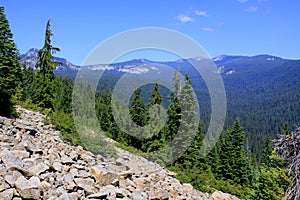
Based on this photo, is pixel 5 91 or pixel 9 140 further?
pixel 5 91

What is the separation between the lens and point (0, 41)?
75.4ft

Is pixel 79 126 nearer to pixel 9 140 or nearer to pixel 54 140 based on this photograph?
pixel 54 140

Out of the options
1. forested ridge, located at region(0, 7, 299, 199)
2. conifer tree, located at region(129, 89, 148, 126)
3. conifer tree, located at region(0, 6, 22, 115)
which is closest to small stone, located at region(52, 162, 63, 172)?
forested ridge, located at region(0, 7, 299, 199)

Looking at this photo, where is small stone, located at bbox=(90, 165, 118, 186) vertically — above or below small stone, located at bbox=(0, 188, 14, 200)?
below

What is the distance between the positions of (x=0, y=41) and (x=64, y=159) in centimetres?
1392

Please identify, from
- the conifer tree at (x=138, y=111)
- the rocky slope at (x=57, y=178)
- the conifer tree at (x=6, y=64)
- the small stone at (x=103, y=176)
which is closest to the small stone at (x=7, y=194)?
the rocky slope at (x=57, y=178)

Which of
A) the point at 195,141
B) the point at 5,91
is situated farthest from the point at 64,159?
the point at 195,141

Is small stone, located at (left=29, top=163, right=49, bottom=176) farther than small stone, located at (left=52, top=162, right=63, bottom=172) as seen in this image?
No

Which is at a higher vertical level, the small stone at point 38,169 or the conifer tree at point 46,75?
the conifer tree at point 46,75

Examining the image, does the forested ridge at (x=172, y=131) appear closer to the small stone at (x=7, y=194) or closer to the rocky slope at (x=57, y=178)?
the rocky slope at (x=57, y=178)

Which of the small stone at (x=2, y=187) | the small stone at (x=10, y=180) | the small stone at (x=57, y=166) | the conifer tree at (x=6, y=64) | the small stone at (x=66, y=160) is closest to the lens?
the small stone at (x=2, y=187)

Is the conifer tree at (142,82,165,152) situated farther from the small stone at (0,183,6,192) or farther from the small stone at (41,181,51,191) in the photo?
the small stone at (0,183,6,192)

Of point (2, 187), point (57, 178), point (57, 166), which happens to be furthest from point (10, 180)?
point (57, 166)

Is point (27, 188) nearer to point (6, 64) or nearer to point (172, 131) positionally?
point (6, 64)
